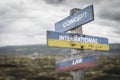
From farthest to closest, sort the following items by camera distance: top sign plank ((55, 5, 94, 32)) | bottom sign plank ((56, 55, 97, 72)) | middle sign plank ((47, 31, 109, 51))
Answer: top sign plank ((55, 5, 94, 32)) → middle sign plank ((47, 31, 109, 51)) → bottom sign plank ((56, 55, 97, 72))

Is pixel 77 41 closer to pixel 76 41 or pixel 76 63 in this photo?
pixel 76 41

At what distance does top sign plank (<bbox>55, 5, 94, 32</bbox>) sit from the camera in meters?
9.80

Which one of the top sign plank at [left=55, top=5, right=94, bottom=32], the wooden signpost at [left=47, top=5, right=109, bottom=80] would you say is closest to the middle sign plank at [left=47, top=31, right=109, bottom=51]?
the wooden signpost at [left=47, top=5, right=109, bottom=80]

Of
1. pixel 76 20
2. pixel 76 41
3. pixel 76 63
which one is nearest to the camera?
pixel 76 63

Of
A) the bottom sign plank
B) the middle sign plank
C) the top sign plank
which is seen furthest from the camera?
the top sign plank

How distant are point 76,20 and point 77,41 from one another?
30.5 inches

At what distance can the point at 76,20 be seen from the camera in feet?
33.9

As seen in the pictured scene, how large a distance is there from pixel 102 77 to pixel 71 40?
44.8 m

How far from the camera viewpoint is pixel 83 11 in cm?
1008

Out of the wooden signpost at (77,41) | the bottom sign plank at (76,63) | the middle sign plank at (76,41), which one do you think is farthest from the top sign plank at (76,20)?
the bottom sign plank at (76,63)

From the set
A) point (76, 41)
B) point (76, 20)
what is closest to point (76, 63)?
point (76, 41)

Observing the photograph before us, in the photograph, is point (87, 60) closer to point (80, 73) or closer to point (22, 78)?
point (80, 73)

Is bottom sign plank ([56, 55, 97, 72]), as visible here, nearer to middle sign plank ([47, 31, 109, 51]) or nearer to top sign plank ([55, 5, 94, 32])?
middle sign plank ([47, 31, 109, 51])

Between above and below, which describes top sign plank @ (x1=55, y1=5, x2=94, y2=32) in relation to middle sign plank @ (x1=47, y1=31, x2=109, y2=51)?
above
